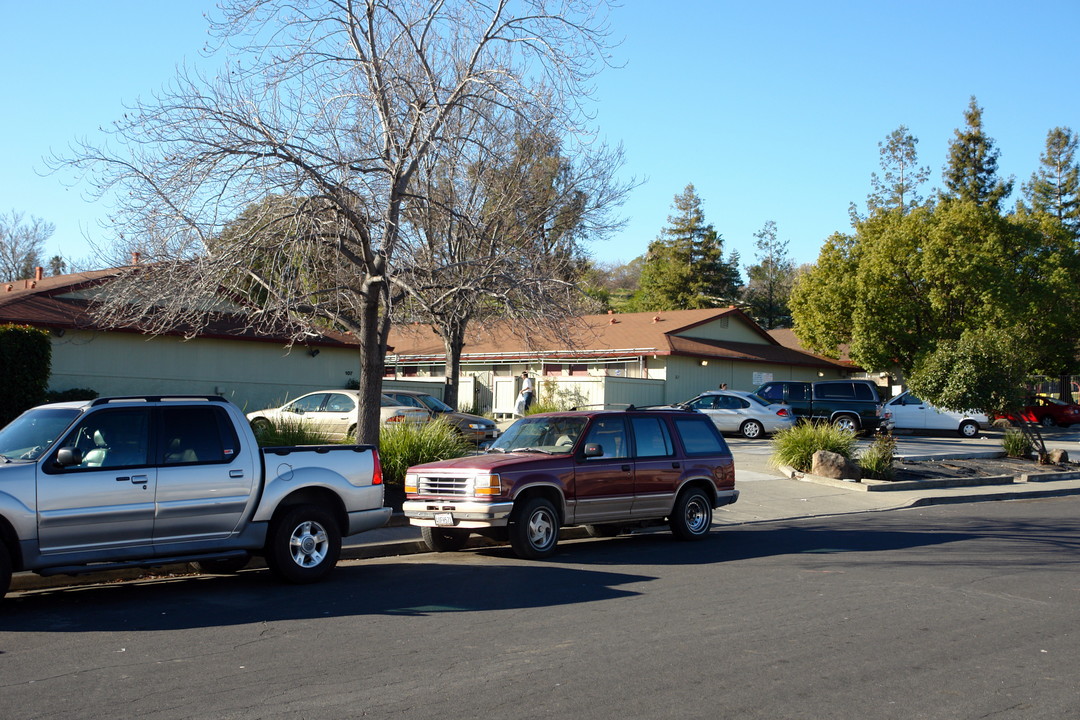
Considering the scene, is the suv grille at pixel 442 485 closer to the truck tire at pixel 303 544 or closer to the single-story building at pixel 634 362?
the truck tire at pixel 303 544

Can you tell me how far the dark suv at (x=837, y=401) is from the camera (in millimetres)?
31297

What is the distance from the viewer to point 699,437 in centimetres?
1345

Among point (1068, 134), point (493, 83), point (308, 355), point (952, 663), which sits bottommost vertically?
point (952, 663)

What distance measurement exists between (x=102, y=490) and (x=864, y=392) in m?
27.1

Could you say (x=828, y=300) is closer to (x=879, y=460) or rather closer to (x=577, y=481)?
(x=879, y=460)

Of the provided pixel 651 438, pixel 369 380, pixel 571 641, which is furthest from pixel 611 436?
pixel 571 641

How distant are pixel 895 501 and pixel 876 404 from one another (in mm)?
13846

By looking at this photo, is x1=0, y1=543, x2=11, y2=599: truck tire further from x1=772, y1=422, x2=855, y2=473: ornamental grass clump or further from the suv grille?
x1=772, y1=422, x2=855, y2=473: ornamental grass clump

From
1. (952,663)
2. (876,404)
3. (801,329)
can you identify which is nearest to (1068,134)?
(801,329)

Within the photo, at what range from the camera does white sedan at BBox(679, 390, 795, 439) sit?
30188mm

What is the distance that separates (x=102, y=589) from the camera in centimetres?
961

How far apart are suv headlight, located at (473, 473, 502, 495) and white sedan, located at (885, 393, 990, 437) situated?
26.1 meters

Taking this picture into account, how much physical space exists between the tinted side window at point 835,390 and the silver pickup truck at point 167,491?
941 inches

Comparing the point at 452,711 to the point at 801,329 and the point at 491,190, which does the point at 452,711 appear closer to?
the point at 491,190
